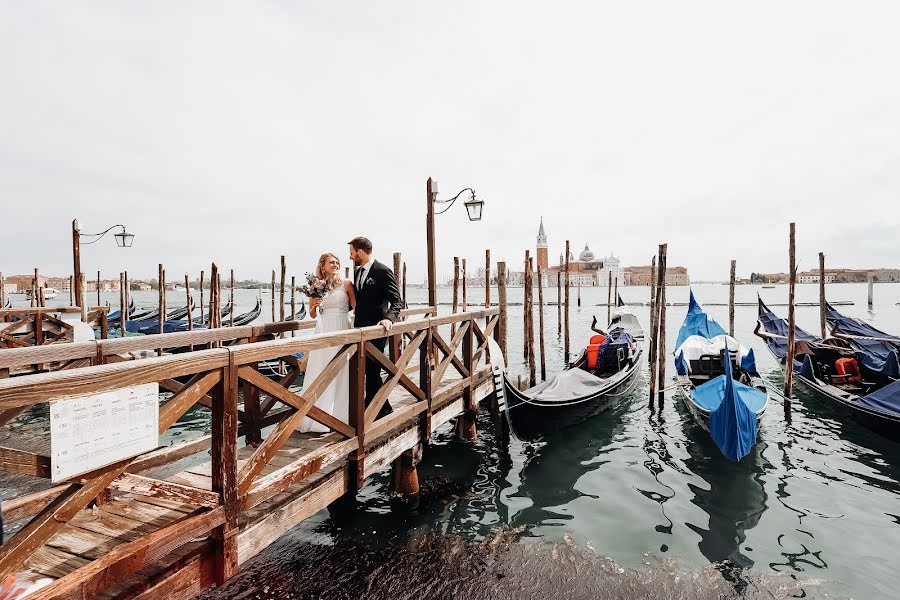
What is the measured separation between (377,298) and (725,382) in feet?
16.8

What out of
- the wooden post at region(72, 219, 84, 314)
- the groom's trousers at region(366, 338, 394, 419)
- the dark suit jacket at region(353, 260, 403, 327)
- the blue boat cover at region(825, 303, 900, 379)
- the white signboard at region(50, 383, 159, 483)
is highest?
the wooden post at region(72, 219, 84, 314)

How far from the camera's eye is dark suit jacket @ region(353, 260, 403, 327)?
370 centimetres

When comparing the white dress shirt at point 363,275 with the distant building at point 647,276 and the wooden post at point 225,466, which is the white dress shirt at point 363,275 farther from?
the distant building at point 647,276

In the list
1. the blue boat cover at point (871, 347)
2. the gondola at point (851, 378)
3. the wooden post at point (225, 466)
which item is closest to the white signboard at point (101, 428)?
the wooden post at point (225, 466)

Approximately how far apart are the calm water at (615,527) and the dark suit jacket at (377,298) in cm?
191

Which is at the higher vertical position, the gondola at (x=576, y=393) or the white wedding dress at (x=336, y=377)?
the white wedding dress at (x=336, y=377)

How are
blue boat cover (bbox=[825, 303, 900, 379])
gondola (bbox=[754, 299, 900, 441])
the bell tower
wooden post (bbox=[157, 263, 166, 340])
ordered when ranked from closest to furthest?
1. gondola (bbox=[754, 299, 900, 441])
2. blue boat cover (bbox=[825, 303, 900, 379])
3. wooden post (bbox=[157, 263, 166, 340])
4. the bell tower

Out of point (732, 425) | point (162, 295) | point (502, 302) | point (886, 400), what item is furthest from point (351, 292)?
point (162, 295)

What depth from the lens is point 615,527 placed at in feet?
14.0

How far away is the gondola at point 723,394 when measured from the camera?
17.5 feet

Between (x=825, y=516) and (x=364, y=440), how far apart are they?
4.61 m

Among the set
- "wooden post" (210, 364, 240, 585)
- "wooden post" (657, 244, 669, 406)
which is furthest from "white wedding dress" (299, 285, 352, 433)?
"wooden post" (657, 244, 669, 406)

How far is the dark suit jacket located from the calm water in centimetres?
191

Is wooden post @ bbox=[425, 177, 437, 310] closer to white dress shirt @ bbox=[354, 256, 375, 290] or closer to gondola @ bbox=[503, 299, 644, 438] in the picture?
gondola @ bbox=[503, 299, 644, 438]
